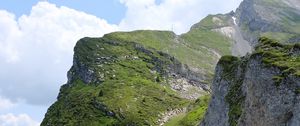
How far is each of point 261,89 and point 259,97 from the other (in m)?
0.94

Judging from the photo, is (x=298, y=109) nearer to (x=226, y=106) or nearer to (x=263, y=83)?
(x=263, y=83)

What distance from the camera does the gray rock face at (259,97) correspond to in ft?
191

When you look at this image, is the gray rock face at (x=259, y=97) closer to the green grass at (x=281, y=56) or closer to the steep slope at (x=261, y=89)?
the steep slope at (x=261, y=89)

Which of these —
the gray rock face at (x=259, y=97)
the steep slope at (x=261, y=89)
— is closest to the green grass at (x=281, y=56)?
the steep slope at (x=261, y=89)

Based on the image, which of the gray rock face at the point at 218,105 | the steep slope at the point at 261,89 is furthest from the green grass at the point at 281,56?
the gray rock face at the point at 218,105

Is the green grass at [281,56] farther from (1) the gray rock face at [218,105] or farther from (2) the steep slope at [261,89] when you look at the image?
(1) the gray rock face at [218,105]

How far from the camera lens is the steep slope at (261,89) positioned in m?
58.8

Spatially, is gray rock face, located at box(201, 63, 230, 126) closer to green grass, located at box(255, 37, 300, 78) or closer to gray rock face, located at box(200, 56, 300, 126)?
gray rock face, located at box(200, 56, 300, 126)

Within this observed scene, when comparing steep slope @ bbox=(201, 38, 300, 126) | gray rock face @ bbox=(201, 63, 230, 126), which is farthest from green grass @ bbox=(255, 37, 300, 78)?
gray rock face @ bbox=(201, 63, 230, 126)

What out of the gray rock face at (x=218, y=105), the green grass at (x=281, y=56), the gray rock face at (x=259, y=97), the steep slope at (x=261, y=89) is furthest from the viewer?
the gray rock face at (x=218, y=105)

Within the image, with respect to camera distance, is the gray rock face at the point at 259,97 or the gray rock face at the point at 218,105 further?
the gray rock face at the point at 218,105

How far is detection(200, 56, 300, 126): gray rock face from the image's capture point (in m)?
58.2

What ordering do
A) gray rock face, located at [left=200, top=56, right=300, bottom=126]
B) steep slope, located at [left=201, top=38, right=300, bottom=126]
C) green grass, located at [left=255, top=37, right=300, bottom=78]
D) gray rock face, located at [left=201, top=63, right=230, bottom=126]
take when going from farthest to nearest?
gray rock face, located at [left=201, top=63, right=230, bottom=126], green grass, located at [left=255, top=37, right=300, bottom=78], steep slope, located at [left=201, top=38, right=300, bottom=126], gray rock face, located at [left=200, top=56, right=300, bottom=126]

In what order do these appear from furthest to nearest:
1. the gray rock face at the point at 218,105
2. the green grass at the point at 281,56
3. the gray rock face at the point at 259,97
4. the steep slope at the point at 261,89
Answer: the gray rock face at the point at 218,105
the green grass at the point at 281,56
the steep slope at the point at 261,89
the gray rock face at the point at 259,97
